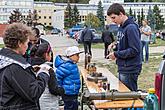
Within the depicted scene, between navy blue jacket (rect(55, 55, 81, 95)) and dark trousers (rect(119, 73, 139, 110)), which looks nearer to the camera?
dark trousers (rect(119, 73, 139, 110))

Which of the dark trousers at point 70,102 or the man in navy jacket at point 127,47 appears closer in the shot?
the man in navy jacket at point 127,47

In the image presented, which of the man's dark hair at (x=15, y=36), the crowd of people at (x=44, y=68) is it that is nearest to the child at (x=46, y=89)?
the crowd of people at (x=44, y=68)

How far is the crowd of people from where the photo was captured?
3744mm

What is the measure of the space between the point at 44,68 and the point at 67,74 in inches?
75.0

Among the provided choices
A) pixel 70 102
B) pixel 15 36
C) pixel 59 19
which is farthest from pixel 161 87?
pixel 59 19

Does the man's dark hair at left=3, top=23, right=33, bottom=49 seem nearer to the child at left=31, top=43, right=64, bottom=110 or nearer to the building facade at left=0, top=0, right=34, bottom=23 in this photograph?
the child at left=31, top=43, right=64, bottom=110

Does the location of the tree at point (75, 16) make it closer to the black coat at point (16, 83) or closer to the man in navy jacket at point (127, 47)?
the man in navy jacket at point (127, 47)

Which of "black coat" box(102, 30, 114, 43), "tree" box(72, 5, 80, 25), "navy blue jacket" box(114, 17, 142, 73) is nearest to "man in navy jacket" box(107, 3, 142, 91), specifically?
"navy blue jacket" box(114, 17, 142, 73)

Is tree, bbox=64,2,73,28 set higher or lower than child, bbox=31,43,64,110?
lower

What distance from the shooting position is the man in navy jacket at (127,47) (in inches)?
227

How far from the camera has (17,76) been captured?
12.1ft

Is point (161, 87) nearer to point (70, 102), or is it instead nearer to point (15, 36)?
point (15, 36)

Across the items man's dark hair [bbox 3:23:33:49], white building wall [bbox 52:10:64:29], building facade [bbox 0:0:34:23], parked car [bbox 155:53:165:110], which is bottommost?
white building wall [bbox 52:10:64:29]

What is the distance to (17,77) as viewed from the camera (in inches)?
145
